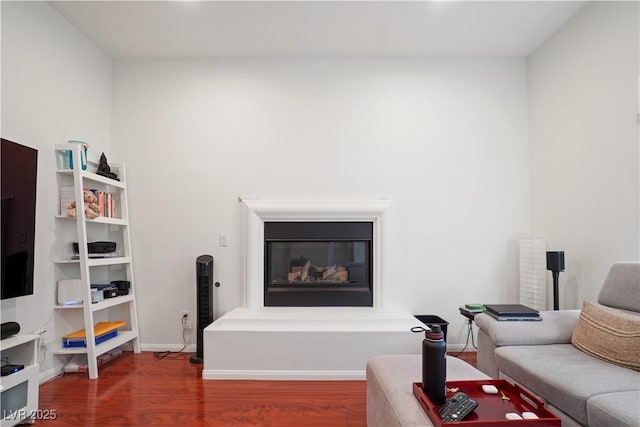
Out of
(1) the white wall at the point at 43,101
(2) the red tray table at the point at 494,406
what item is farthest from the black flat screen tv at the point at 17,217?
(2) the red tray table at the point at 494,406

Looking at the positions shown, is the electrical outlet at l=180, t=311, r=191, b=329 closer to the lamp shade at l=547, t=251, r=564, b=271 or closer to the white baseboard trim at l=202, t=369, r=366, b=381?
the white baseboard trim at l=202, t=369, r=366, b=381

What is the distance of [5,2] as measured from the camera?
2.49 meters

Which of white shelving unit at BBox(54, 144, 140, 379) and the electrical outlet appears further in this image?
the electrical outlet

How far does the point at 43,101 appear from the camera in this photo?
2768 millimetres

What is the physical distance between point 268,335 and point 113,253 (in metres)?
1.63

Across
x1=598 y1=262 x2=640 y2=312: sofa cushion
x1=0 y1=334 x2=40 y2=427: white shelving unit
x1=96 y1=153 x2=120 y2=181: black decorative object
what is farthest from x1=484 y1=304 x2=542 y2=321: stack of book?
x1=96 y1=153 x2=120 y2=181: black decorative object

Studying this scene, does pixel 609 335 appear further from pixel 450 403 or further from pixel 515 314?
pixel 450 403

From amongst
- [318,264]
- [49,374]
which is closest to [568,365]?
[318,264]

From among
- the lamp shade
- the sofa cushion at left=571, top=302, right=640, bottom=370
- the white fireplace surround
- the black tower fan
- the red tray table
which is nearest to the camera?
the red tray table

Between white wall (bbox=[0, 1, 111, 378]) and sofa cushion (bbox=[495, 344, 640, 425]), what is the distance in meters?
3.13

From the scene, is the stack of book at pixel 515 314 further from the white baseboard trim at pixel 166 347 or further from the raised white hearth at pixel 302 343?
the white baseboard trim at pixel 166 347

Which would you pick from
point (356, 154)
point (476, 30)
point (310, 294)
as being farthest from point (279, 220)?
point (476, 30)

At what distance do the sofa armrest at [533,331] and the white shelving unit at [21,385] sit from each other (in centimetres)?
275

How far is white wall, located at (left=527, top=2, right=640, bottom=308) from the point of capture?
2.42m
